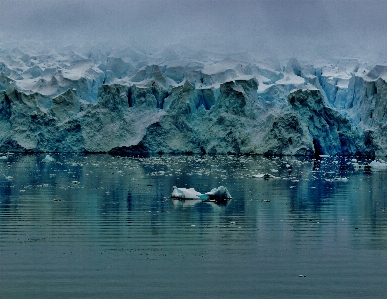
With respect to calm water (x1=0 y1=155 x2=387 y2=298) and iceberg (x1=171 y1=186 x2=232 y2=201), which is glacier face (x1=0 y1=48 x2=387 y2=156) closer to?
calm water (x1=0 y1=155 x2=387 y2=298)

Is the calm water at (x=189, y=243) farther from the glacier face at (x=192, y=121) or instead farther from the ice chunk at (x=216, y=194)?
the glacier face at (x=192, y=121)

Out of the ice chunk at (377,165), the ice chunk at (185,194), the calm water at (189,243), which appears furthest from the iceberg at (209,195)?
the ice chunk at (377,165)

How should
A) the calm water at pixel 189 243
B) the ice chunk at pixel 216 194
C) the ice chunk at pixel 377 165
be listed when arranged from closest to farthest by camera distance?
the calm water at pixel 189 243, the ice chunk at pixel 216 194, the ice chunk at pixel 377 165

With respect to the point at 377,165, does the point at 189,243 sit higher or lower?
lower

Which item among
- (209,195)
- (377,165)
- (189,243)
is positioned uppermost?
(377,165)

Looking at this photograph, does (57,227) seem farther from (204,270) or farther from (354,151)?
(354,151)

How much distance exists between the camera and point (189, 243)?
283 inches

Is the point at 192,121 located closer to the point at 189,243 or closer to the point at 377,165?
the point at 377,165

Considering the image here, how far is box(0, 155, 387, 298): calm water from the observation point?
541 cm

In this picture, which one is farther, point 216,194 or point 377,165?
point 377,165

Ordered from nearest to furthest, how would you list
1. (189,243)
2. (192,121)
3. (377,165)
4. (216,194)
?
1. (189,243)
2. (216,194)
3. (377,165)
4. (192,121)

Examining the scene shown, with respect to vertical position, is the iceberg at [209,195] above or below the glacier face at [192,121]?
below

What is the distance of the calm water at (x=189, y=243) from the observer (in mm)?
5414

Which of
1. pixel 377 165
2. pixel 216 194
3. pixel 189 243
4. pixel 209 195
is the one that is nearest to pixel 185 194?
pixel 209 195
